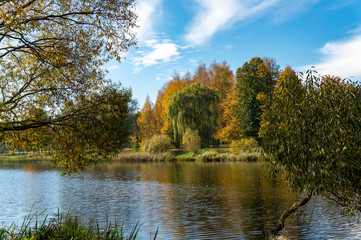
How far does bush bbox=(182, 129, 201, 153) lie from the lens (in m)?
46.1

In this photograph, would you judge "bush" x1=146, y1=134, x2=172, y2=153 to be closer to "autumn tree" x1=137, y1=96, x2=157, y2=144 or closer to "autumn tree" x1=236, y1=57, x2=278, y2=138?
"autumn tree" x1=137, y1=96, x2=157, y2=144

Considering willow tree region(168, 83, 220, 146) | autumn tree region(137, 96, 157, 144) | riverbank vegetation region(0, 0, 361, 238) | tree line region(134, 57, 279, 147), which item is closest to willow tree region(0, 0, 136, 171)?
riverbank vegetation region(0, 0, 361, 238)

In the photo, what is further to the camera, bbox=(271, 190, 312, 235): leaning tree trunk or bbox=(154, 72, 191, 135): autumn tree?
bbox=(154, 72, 191, 135): autumn tree

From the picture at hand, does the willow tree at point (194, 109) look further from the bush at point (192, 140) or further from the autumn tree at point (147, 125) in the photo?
the autumn tree at point (147, 125)

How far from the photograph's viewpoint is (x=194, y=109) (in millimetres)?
48906

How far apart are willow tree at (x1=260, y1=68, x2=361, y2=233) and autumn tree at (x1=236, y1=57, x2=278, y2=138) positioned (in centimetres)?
3332

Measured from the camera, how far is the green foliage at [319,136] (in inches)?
317

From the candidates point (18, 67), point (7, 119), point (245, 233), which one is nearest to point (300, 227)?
point (245, 233)

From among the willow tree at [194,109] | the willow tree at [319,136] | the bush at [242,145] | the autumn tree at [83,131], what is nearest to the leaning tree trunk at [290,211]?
the willow tree at [319,136]

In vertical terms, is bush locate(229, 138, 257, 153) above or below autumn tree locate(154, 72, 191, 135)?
below

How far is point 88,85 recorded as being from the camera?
1065cm

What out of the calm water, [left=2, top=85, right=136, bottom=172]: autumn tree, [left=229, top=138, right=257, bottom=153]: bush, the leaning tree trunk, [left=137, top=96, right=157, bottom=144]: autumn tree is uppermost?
[left=137, top=96, right=157, bottom=144]: autumn tree

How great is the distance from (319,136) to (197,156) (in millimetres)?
37948

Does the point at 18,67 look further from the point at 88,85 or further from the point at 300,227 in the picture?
the point at 300,227
